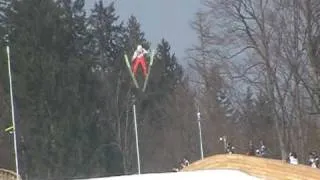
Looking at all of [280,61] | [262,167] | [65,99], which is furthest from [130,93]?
[262,167]

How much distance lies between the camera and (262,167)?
18.1 ft

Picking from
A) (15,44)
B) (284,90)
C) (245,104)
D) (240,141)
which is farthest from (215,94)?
(15,44)

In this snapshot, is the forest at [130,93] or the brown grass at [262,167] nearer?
the brown grass at [262,167]

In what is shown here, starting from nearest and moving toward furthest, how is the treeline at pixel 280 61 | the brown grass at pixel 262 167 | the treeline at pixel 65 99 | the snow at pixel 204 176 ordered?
the snow at pixel 204 176 → the brown grass at pixel 262 167 → the treeline at pixel 280 61 → the treeline at pixel 65 99

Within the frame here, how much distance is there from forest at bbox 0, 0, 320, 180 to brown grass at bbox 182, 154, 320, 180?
35.0 meters

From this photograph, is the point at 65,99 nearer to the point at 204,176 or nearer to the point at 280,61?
the point at 280,61

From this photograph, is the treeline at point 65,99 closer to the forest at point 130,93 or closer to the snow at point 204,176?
the forest at point 130,93

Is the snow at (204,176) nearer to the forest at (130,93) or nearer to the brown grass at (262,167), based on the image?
the brown grass at (262,167)

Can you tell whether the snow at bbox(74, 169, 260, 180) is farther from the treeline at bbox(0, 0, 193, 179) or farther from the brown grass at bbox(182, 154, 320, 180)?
the treeline at bbox(0, 0, 193, 179)

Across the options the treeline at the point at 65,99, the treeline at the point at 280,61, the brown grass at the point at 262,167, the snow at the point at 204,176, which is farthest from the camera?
the treeline at the point at 65,99

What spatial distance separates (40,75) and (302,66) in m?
→ 25.6

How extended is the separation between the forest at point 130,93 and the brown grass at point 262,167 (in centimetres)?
3503

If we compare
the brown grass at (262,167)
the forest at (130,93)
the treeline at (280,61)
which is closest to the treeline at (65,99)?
the forest at (130,93)

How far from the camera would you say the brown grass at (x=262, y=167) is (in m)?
5.38
